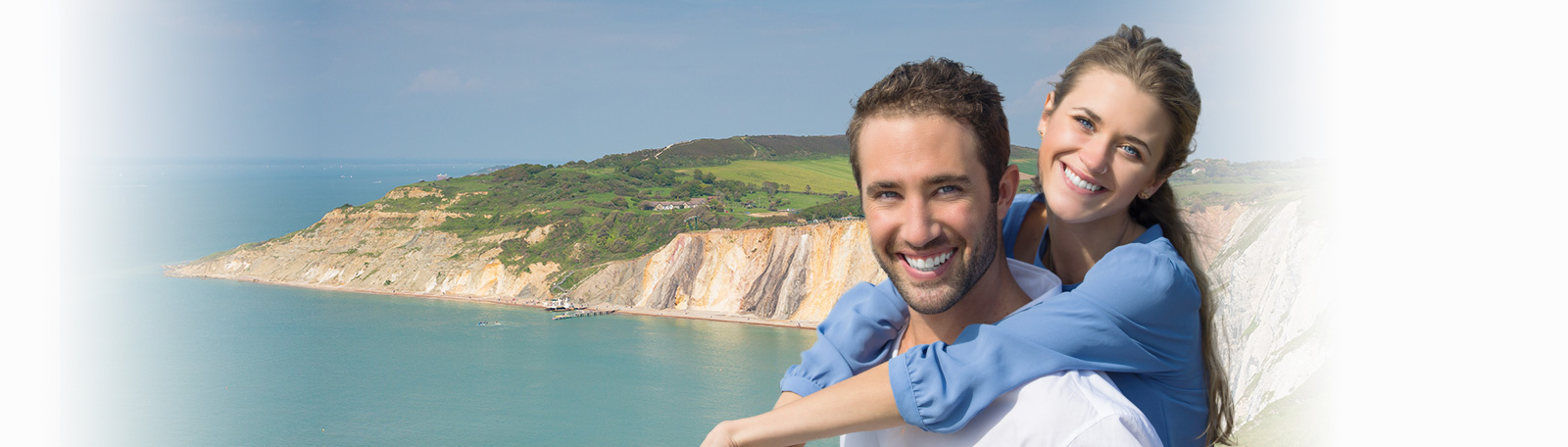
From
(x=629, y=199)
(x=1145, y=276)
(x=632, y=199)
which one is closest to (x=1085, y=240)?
(x=1145, y=276)

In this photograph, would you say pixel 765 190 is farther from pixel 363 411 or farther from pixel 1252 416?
pixel 1252 416

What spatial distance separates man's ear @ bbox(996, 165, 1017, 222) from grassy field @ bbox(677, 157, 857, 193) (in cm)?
4868

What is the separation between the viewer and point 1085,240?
1714mm

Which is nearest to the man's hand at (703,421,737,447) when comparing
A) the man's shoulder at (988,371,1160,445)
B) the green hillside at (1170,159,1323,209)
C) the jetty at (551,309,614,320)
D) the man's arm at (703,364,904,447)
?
the man's arm at (703,364,904,447)

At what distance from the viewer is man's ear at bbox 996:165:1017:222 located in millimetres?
1352

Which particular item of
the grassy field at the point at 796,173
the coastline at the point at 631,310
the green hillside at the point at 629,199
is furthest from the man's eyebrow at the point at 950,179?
the grassy field at the point at 796,173

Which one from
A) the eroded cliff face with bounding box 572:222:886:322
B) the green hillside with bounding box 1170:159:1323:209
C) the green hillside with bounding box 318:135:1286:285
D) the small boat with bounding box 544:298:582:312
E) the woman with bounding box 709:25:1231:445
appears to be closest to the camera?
the woman with bounding box 709:25:1231:445

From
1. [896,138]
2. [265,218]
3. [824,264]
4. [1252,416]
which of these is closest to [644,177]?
[824,264]

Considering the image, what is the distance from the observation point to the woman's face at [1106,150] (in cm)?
160

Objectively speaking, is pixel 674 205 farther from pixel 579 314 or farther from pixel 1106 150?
pixel 1106 150

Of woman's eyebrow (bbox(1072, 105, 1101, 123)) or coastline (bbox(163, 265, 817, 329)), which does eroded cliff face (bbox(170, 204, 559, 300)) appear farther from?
woman's eyebrow (bbox(1072, 105, 1101, 123))

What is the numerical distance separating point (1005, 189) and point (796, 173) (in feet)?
183

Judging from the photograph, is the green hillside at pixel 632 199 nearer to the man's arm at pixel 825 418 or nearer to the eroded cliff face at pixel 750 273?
the eroded cliff face at pixel 750 273

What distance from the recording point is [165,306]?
4347 centimetres
